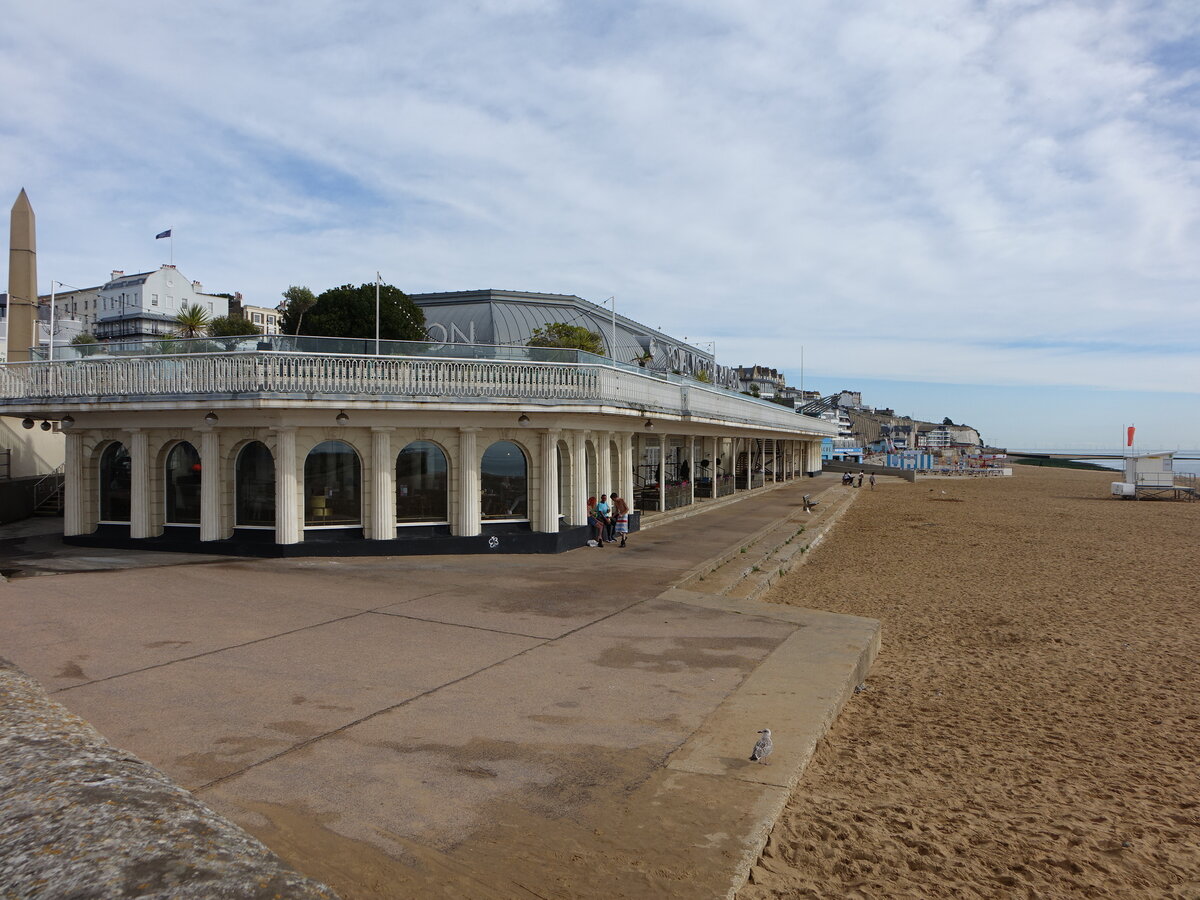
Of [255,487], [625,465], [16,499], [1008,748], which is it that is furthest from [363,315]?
[1008,748]

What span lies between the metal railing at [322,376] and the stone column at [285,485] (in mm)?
1089

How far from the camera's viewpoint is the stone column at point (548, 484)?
18062 mm

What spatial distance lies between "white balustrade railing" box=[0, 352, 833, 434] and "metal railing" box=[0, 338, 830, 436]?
2 centimetres

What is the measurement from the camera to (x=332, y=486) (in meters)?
16.9

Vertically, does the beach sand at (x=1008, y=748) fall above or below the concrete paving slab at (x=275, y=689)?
below

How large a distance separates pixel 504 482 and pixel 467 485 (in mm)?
1033

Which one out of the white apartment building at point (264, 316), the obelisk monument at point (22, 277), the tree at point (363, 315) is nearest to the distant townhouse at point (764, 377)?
the white apartment building at point (264, 316)

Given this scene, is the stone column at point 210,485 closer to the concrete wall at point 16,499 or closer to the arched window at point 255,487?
the arched window at point 255,487

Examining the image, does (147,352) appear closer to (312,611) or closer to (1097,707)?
(312,611)

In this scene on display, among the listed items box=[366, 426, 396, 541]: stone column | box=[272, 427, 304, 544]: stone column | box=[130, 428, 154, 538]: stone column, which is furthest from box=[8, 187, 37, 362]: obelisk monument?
box=[366, 426, 396, 541]: stone column

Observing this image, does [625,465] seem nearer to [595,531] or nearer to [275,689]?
[595,531]

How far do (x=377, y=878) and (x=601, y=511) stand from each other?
1493 centimetres

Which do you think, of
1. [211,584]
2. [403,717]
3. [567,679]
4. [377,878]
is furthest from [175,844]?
[211,584]

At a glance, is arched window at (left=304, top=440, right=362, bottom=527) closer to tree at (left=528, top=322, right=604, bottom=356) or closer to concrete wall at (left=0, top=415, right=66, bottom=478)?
concrete wall at (left=0, top=415, right=66, bottom=478)
